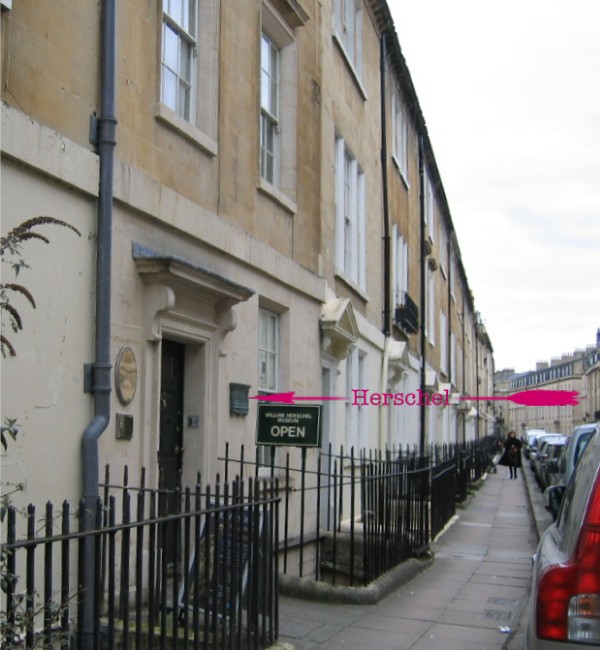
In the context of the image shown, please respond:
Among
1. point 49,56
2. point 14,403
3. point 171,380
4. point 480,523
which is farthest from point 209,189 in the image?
point 480,523

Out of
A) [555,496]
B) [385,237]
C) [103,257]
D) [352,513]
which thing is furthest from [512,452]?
[103,257]

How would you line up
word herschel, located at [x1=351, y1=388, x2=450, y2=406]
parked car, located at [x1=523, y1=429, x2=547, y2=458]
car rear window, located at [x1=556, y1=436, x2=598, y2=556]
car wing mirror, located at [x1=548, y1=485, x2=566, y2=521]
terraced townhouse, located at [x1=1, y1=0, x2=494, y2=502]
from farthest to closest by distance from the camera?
parked car, located at [x1=523, y1=429, x2=547, y2=458] → word herschel, located at [x1=351, y1=388, x2=450, y2=406] → car wing mirror, located at [x1=548, y1=485, x2=566, y2=521] → terraced townhouse, located at [x1=1, y1=0, x2=494, y2=502] → car rear window, located at [x1=556, y1=436, x2=598, y2=556]

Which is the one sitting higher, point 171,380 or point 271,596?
point 171,380

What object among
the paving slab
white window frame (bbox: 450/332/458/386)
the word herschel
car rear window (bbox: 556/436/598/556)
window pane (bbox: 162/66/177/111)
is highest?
window pane (bbox: 162/66/177/111)

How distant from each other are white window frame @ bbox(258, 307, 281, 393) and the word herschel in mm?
4237

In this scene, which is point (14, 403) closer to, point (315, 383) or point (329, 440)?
point (315, 383)

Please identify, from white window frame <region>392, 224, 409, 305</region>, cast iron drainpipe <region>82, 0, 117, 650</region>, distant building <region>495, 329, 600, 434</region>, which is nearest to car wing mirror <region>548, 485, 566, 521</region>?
cast iron drainpipe <region>82, 0, 117, 650</region>

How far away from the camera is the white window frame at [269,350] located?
10.7 meters

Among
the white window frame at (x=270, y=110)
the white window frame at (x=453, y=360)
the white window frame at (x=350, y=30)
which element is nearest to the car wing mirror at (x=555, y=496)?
the white window frame at (x=270, y=110)

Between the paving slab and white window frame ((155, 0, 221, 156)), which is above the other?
white window frame ((155, 0, 221, 156))

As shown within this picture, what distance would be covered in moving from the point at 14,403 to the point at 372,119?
12079mm

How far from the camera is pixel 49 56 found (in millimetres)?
6422

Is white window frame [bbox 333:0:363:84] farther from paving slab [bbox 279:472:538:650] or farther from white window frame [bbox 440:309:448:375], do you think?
white window frame [bbox 440:309:448:375]

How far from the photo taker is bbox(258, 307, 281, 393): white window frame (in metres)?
10.7
